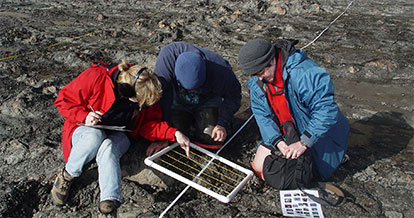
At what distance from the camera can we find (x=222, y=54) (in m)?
5.87

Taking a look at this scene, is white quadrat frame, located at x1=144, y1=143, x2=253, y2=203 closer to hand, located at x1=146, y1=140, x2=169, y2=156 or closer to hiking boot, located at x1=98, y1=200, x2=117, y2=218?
hand, located at x1=146, y1=140, x2=169, y2=156

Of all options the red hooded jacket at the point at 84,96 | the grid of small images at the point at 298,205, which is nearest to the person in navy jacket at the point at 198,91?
the red hooded jacket at the point at 84,96

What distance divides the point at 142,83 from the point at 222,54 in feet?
11.1

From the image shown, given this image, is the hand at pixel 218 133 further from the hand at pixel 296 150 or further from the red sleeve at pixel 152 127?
the hand at pixel 296 150

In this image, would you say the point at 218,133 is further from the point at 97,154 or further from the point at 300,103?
the point at 97,154

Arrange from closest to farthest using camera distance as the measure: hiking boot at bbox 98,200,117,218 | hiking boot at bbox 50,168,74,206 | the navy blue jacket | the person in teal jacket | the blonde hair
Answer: hiking boot at bbox 98,200,117,218, the person in teal jacket, the blonde hair, hiking boot at bbox 50,168,74,206, the navy blue jacket

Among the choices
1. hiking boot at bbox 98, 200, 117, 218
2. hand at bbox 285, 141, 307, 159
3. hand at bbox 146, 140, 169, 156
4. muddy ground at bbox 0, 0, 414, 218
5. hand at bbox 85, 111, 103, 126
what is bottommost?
muddy ground at bbox 0, 0, 414, 218

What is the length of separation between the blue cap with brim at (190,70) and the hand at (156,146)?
60 cm

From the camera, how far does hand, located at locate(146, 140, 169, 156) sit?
3.15m

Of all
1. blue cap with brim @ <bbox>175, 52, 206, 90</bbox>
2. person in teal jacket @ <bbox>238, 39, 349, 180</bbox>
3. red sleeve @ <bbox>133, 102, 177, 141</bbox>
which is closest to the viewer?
person in teal jacket @ <bbox>238, 39, 349, 180</bbox>

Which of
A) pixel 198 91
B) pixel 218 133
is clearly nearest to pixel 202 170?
pixel 218 133

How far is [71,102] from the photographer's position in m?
2.78

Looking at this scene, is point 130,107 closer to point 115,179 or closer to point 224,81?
point 115,179

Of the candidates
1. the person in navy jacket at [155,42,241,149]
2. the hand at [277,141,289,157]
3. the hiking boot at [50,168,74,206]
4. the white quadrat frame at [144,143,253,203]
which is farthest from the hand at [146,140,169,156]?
the hand at [277,141,289,157]
